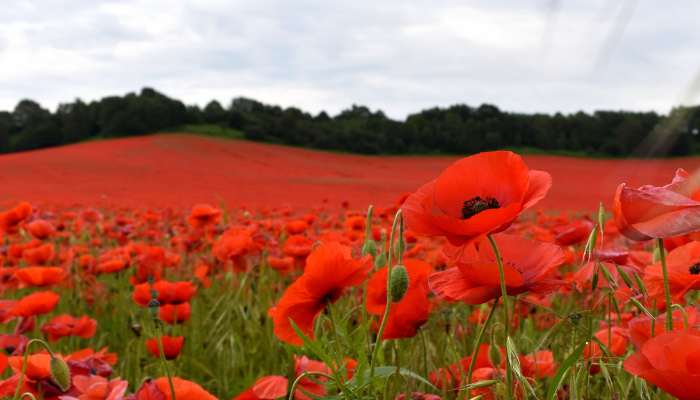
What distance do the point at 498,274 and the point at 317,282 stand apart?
0.91ft

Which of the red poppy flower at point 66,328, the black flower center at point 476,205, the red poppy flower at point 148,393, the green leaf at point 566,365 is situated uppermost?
the black flower center at point 476,205

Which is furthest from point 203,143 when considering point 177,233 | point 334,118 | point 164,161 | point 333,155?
point 177,233

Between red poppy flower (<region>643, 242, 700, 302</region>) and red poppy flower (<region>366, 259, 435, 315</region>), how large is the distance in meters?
0.35

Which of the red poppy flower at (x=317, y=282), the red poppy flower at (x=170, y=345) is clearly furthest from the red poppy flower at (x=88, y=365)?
the red poppy flower at (x=317, y=282)

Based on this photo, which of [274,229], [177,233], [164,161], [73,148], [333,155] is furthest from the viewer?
[333,155]

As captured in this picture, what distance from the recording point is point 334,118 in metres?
47.4

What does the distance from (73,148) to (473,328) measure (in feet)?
112

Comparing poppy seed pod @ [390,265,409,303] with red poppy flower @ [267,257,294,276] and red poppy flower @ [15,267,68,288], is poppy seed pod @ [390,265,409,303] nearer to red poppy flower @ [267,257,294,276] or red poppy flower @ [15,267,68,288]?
red poppy flower @ [267,257,294,276]

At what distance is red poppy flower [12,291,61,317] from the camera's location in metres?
1.37

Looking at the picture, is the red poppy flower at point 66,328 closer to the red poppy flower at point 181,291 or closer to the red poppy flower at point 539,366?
the red poppy flower at point 181,291

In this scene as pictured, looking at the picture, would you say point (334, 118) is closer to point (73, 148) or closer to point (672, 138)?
point (73, 148)

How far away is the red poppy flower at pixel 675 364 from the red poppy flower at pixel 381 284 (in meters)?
0.45

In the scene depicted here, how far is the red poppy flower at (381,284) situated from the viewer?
3.01ft

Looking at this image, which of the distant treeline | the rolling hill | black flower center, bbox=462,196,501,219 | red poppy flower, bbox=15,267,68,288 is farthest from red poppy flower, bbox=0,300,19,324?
the distant treeline
